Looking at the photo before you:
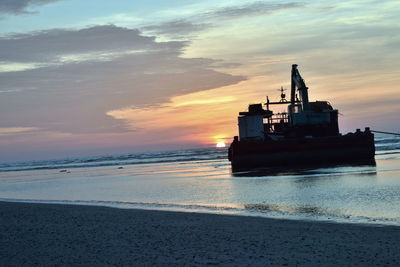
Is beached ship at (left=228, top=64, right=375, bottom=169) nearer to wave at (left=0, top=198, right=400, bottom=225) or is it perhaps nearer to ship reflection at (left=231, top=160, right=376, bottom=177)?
ship reflection at (left=231, top=160, right=376, bottom=177)

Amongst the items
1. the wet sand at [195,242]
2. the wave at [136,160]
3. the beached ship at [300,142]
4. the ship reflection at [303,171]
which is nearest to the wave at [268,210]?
the wet sand at [195,242]

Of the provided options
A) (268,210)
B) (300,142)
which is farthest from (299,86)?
(268,210)

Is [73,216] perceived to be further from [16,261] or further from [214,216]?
[16,261]

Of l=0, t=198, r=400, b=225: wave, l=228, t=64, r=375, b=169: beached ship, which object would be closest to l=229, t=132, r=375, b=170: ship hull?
l=228, t=64, r=375, b=169: beached ship

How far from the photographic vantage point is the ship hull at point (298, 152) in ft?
132

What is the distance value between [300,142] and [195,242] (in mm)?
33416

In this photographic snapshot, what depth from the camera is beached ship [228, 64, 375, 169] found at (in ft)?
132

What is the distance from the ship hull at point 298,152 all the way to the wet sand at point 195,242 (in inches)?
1121

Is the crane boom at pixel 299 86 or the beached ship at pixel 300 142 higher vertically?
the crane boom at pixel 299 86

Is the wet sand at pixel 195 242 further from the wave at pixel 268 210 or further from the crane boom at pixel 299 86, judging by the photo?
the crane boom at pixel 299 86

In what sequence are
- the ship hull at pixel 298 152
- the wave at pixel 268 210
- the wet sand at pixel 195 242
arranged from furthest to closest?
Answer: the ship hull at pixel 298 152 → the wave at pixel 268 210 → the wet sand at pixel 195 242

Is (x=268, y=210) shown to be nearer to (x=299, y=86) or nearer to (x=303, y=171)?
(x=303, y=171)

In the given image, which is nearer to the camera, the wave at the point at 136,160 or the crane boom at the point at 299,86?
the crane boom at the point at 299,86

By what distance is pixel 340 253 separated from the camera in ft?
23.3
